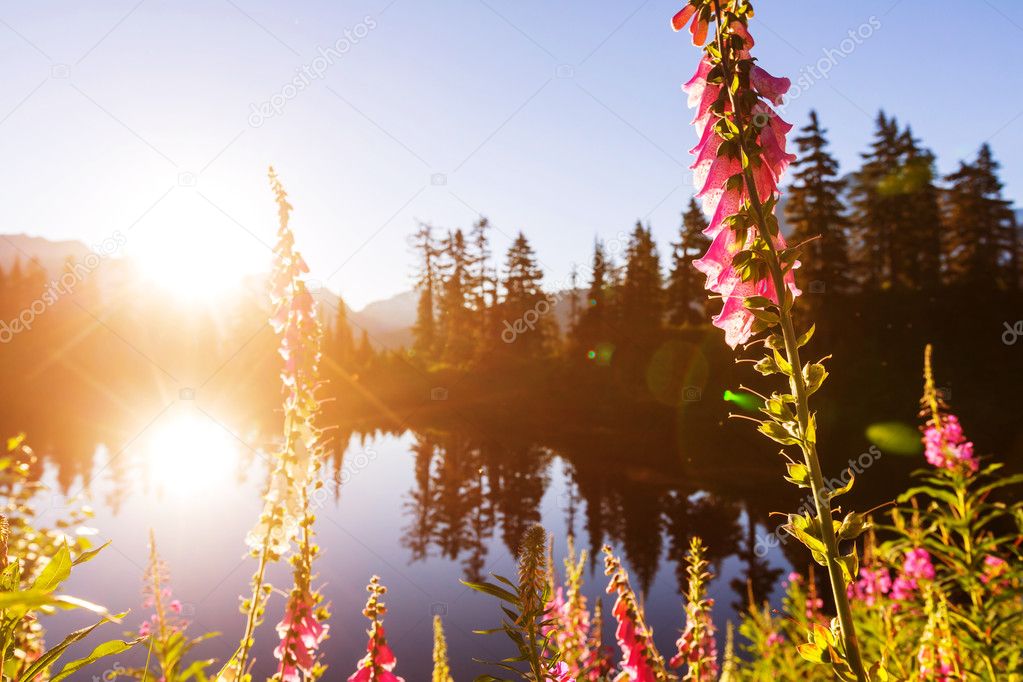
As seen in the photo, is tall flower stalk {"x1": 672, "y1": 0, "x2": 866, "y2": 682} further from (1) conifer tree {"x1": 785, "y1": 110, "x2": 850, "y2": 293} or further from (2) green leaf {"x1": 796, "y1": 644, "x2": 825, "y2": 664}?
(1) conifer tree {"x1": 785, "y1": 110, "x2": 850, "y2": 293}

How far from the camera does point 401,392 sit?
156ft

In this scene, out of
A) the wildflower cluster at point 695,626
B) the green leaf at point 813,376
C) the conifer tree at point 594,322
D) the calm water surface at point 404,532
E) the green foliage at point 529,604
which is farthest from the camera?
the conifer tree at point 594,322

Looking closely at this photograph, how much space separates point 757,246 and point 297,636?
8.01 ft

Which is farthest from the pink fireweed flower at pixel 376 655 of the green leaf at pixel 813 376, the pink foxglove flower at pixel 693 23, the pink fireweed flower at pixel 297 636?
the pink foxglove flower at pixel 693 23

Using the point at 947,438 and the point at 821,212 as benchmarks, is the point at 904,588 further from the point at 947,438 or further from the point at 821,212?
the point at 821,212

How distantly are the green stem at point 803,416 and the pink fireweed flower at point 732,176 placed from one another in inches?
2.4

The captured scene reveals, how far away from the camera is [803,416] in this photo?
120 cm

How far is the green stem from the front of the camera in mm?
1116

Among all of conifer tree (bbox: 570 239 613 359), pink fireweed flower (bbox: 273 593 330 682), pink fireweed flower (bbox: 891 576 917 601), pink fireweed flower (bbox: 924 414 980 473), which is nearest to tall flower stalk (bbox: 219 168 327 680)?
pink fireweed flower (bbox: 273 593 330 682)

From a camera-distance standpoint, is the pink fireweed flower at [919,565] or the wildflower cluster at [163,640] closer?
the wildflower cluster at [163,640]

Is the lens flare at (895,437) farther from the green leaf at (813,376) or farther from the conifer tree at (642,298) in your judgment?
the green leaf at (813,376)

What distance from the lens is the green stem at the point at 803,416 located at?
3.66ft

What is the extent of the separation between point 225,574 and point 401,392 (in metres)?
32.9

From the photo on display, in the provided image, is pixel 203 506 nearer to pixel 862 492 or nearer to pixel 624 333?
pixel 862 492
